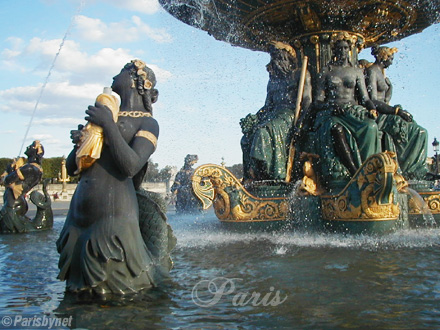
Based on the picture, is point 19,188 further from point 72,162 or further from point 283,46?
point 72,162

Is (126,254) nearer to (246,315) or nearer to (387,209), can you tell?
(246,315)

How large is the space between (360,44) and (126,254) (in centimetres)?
666

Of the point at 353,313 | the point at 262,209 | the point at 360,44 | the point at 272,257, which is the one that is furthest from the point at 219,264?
the point at 360,44

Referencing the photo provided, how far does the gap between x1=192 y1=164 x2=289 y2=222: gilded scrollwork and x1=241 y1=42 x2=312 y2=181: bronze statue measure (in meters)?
0.55

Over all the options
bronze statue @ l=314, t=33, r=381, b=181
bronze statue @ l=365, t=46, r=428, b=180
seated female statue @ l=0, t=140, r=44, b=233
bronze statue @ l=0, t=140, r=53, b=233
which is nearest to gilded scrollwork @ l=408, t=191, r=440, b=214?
bronze statue @ l=365, t=46, r=428, b=180

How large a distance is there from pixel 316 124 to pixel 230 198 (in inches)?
72.4

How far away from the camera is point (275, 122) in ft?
26.0

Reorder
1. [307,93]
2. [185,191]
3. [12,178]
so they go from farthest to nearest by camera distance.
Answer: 1. [185,191]
2. [12,178]
3. [307,93]

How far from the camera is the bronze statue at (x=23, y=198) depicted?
31.3 feet

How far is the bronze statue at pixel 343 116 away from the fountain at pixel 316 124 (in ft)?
0.05

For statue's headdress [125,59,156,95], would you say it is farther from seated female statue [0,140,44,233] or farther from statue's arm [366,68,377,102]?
seated female statue [0,140,44,233]

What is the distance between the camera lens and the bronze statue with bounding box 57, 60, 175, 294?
332cm

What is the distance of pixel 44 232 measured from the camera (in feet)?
31.3

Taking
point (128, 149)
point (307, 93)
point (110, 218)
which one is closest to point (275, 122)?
point (307, 93)
